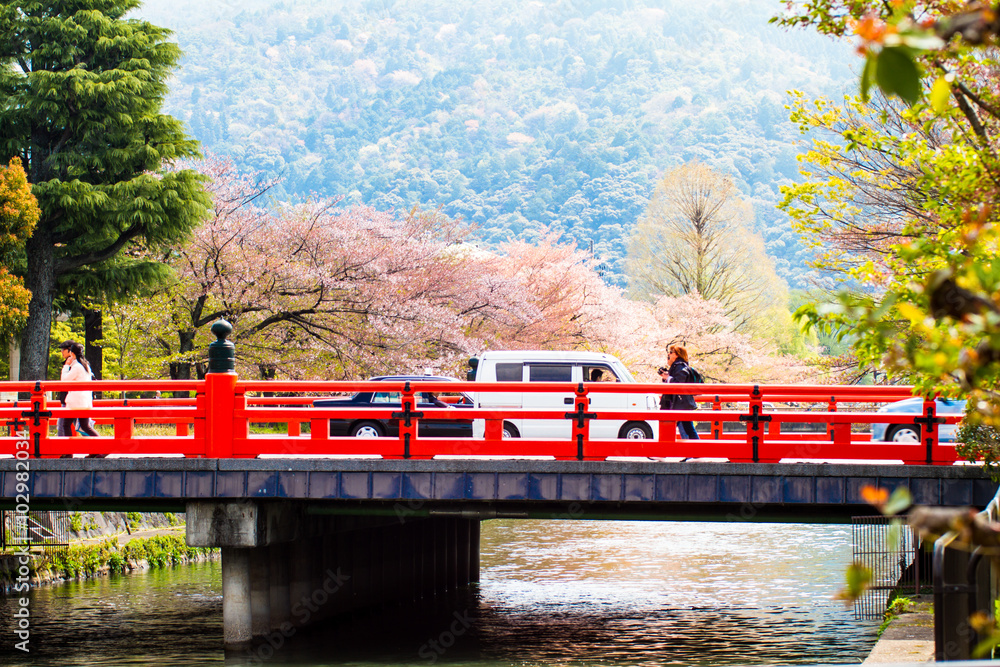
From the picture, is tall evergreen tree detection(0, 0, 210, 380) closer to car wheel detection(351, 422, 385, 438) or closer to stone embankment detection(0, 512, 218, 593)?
stone embankment detection(0, 512, 218, 593)

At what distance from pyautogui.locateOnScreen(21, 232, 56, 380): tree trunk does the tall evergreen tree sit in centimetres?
2

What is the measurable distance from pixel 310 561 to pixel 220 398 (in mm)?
3563

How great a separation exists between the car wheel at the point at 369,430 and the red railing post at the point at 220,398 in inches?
174

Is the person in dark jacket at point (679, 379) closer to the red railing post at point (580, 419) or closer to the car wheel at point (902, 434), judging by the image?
the red railing post at point (580, 419)

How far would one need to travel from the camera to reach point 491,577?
20.9 meters

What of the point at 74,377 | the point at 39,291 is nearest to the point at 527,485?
the point at 74,377

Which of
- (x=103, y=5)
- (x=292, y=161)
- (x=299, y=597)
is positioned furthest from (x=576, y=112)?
(x=299, y=597)

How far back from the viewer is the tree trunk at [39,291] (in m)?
25.6

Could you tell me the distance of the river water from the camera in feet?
45.5

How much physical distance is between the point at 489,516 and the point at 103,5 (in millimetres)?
20273

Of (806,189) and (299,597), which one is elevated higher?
(806,189)

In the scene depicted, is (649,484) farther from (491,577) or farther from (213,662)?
(491,577)

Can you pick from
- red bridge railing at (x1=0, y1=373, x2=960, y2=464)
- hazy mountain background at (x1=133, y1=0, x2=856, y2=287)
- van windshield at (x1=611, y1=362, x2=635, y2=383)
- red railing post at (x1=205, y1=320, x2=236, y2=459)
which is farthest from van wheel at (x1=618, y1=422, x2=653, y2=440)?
hazy mountain background at (x1=133, y1=0, x2=856, y2=287)

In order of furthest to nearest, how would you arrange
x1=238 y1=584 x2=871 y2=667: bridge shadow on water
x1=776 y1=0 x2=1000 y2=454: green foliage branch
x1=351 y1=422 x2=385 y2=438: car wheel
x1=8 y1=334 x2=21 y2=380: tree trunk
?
x1=8 y1=334 x2=21 y2=380: tree trunk, x1=351 y1=422 x2=385 y2=438: car wheel, x1=238 y1=584 x2=871 y2=667: bridge shadow on water, x1=776 y1=0 x2=1000 y2=454: green foliage branch
